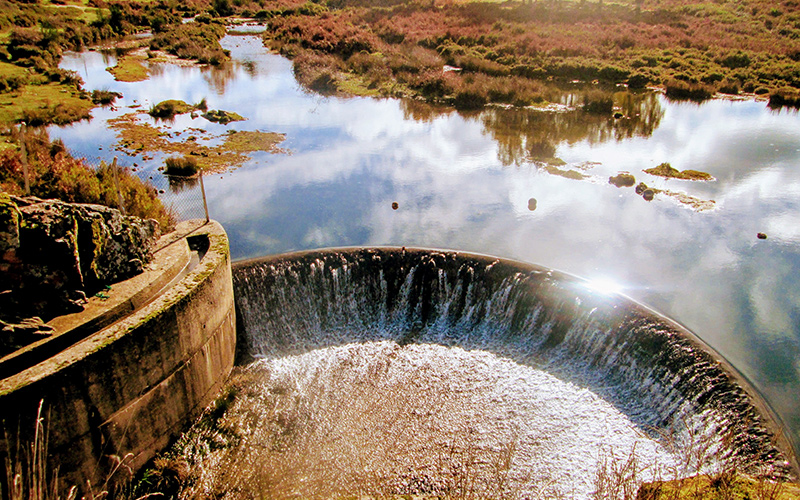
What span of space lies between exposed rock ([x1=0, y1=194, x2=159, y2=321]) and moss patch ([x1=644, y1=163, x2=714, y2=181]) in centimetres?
1806

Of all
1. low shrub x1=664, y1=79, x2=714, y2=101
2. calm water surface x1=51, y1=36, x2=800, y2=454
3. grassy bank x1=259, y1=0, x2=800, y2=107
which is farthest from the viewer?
grassy bank x1=259, y1=0, x2=800, y2=107

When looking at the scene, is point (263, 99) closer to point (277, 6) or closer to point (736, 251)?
point (736, 251)

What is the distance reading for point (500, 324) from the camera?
12109 millimetres

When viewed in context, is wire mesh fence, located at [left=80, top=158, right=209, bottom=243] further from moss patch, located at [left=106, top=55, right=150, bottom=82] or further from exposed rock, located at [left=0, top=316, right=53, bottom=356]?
moss patch, located at [left=106, top=55, right=150, bottom=82]

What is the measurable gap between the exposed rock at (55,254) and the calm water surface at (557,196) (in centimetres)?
491

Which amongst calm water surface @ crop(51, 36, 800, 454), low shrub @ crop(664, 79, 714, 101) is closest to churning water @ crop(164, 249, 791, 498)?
calm water surface @ crop(51, 36, 800, 454)

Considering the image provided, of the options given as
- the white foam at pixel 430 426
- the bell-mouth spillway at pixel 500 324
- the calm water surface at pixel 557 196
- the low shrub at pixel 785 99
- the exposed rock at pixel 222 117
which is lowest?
the white foam at pixel 430 426

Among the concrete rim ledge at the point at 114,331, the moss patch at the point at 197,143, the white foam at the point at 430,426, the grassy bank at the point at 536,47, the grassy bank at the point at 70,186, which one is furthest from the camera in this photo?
the grassy bank at the point at 536,47

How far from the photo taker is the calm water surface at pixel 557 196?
1245 centimetres

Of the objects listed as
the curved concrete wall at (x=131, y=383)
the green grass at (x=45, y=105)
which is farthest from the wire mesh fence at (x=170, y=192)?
the green grass at (x=45, y=105)

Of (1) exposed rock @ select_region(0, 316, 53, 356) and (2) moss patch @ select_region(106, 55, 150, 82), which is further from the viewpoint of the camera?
(2) moss patch @ select_region(106, 55, 150, 82)

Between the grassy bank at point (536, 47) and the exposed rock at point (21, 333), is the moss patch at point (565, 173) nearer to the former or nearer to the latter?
the grassy bank at point (536, 47)

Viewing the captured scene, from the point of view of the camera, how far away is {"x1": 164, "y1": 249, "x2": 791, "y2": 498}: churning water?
27.7 ft

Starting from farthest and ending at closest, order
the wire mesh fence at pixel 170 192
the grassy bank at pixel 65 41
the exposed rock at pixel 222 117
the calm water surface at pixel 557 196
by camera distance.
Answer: the exposed rock at pixel 222 117, the grassy bank at pixel 65 41, the calm water surface at pixel 557 196, the wire mesh fence at pixel 170 192
